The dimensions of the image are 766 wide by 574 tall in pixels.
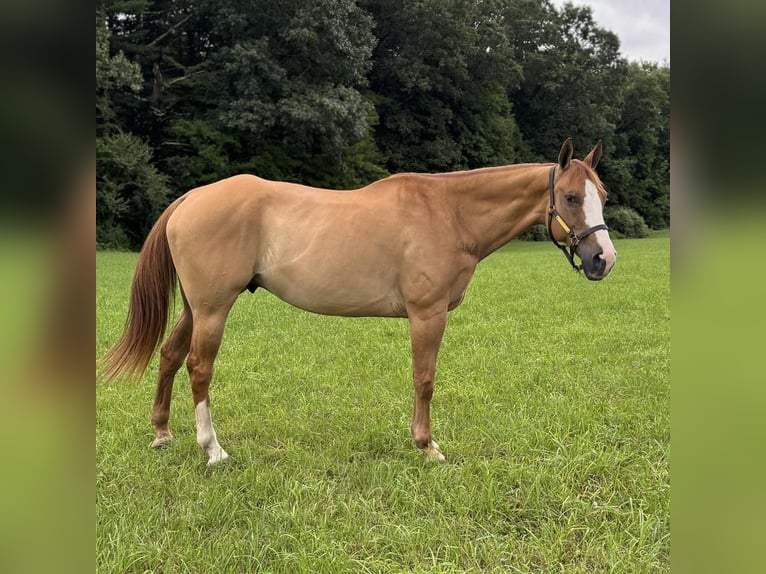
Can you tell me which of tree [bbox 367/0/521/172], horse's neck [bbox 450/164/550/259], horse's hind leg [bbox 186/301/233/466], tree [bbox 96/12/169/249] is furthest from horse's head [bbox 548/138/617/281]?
tree [bbox 367/0/521/172]

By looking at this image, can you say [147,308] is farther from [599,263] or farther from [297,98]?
[297,98]

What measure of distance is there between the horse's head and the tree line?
11171 millimetres

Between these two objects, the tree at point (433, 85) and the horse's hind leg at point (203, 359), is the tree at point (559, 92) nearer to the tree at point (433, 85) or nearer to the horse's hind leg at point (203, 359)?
the tree at point (433, 85)

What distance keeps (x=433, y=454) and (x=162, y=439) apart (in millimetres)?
1957

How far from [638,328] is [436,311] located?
512cm

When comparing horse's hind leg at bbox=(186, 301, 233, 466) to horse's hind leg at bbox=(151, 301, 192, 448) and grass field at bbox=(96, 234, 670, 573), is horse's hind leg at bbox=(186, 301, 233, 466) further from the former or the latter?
horse's hind leg at bbox=(151, 301, 192, 448)

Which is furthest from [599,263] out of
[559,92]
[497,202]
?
[559,92]

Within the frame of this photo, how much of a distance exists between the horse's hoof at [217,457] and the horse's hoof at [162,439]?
1.64 ft

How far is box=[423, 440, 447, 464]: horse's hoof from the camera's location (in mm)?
3420

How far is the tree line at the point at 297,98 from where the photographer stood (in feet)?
66.6
